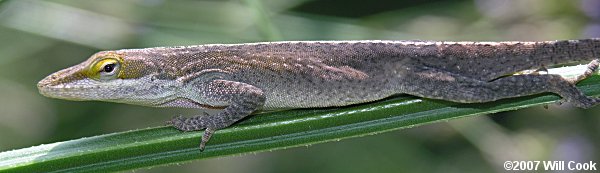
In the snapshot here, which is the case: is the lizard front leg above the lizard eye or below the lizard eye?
below

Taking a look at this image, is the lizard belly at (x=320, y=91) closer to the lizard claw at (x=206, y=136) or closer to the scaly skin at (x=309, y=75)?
the scaly skin at (x=309, y=75)

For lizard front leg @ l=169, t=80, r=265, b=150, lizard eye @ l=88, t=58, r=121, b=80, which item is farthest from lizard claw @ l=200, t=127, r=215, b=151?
lizard eye @ l=88, t=58, r=121, b=80

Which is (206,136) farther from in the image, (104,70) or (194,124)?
(104,70)

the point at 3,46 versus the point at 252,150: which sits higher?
the point at 3,46

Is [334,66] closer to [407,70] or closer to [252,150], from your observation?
[407,70]

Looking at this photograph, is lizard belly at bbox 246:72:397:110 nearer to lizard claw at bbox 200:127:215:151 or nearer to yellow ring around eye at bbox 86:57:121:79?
lizard claw at bbox 200:127:215:151

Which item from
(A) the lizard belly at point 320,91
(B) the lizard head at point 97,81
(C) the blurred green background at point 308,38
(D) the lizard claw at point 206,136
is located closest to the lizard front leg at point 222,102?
(D) the lizard claw at point 206,136

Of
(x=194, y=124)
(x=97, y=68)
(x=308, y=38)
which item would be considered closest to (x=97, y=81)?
(x=97, y=68)

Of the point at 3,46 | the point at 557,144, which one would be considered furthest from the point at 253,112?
the point at 3,46
